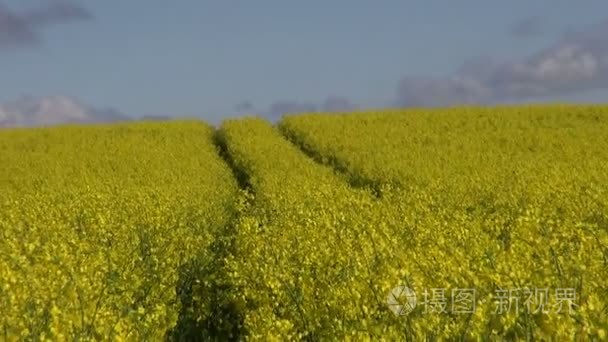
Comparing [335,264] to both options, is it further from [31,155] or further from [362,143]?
[31,155]

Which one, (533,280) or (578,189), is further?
(578,189)

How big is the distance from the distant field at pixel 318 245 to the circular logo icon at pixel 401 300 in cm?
2

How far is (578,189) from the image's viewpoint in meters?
17.3

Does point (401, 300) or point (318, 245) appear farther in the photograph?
point (318, 245)

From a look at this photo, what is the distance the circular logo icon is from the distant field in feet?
0.06

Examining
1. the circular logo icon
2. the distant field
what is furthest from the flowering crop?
the circular logo icon

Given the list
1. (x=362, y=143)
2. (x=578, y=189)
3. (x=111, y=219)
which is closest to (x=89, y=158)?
(x=362, y=143)

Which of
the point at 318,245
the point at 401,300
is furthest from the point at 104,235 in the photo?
the point at 401,300

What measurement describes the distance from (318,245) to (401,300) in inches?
142

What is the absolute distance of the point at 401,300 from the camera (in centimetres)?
709

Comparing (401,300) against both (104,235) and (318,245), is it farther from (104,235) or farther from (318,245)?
(104,235)

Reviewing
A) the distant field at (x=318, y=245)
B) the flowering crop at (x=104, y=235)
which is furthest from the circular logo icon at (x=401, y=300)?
the flowering crop at (x=104, y=235)

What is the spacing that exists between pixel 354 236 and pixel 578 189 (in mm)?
7910

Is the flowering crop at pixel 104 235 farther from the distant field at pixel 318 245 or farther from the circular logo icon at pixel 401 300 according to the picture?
the circular logo icon at pixel 401 300
